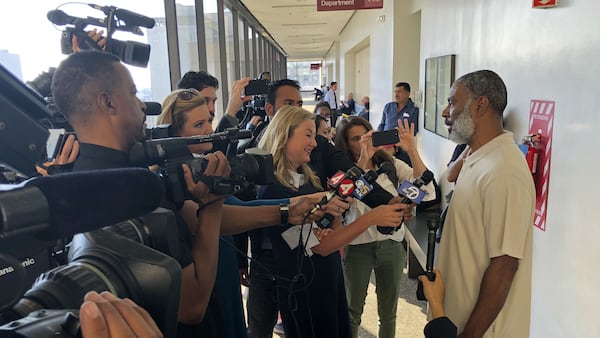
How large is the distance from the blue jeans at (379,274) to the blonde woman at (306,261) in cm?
52

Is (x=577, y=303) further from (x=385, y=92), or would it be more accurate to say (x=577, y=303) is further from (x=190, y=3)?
(x=385, y=92)

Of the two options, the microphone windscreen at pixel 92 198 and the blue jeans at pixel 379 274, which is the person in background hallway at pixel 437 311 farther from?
the microphone windscreen at pixel 92 198

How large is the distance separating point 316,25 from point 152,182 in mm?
11932

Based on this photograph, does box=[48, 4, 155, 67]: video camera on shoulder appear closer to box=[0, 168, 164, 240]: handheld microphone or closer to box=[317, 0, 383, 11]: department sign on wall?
box=[0, 168, 164, 240]: handheld microphone

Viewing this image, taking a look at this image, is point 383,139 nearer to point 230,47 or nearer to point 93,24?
point 93,24

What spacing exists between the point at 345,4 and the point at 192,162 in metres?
4.89

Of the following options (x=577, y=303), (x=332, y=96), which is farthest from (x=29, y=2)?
(x=332, y=96)

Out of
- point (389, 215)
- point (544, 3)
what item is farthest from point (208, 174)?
point (544, 3)

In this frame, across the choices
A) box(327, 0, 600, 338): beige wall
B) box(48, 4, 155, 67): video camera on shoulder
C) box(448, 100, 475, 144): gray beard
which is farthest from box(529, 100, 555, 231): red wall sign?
box(48, 4, 155, 67): video camera on shoulder

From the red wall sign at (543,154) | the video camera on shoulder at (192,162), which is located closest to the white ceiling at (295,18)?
the red wall sign at (543,154)

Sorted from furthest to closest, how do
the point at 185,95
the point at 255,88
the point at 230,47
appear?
the point at 230,47
the point at 255,88
the point at 185,95

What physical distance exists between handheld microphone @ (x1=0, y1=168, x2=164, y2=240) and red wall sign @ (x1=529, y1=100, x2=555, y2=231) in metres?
2.11

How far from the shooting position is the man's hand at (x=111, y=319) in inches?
16.9

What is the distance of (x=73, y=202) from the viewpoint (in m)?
0.41
